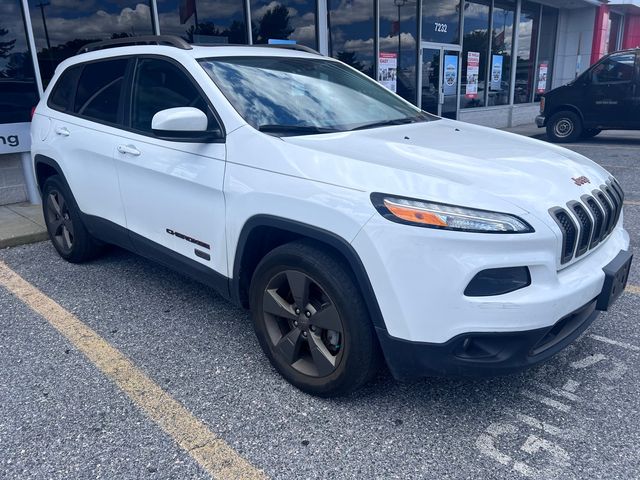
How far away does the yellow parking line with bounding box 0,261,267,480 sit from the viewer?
2340mm

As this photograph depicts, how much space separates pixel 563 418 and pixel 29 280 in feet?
13.1

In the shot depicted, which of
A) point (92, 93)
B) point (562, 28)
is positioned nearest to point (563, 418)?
point (92, 93)

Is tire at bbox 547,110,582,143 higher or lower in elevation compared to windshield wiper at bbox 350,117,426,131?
lower

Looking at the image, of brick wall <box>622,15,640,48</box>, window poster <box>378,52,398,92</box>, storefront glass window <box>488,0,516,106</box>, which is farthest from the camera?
brick wall <box>622,15,640,48</box>

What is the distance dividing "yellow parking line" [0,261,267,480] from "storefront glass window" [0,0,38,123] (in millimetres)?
3343

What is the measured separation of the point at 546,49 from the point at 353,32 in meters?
10.3

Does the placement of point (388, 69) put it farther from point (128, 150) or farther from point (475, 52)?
point (128, 150)

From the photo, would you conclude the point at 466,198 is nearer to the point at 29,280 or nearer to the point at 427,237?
the point at 427,237

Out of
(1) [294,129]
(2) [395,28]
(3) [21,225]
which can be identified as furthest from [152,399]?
(2) [395,28]

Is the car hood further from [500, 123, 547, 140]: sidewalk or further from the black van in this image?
[500, 123, 547, 140]: sidewalk

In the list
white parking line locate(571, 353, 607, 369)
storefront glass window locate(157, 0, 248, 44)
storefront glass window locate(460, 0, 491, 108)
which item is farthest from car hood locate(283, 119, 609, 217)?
storefront glass window locate(460, 0, 491, 108)

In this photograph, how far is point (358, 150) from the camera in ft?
8.75

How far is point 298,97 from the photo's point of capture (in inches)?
127

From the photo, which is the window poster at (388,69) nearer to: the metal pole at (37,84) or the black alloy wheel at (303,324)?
the metal pole at (37,84)
